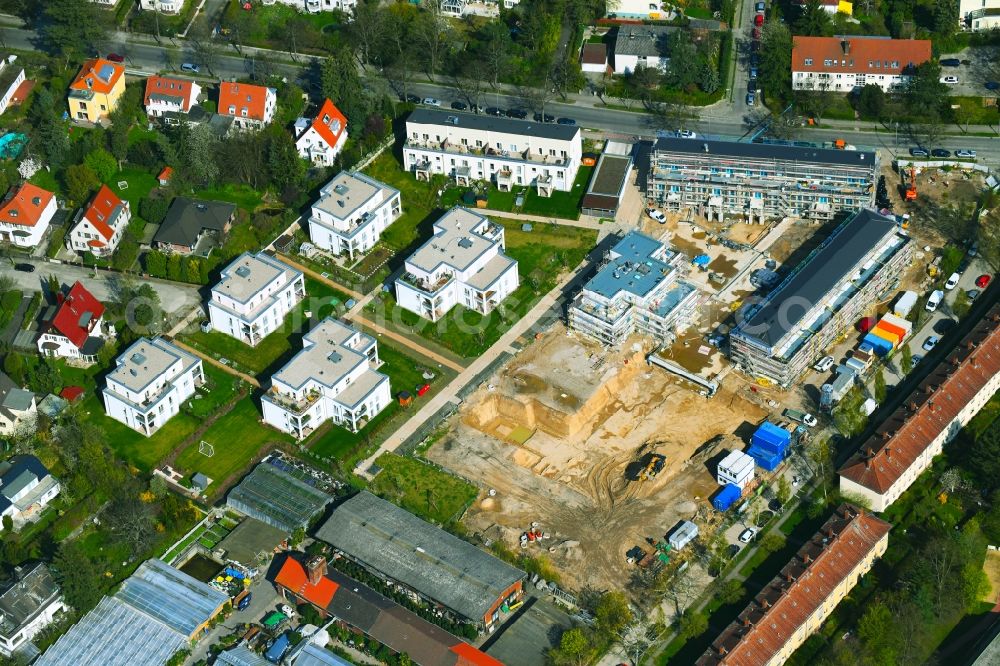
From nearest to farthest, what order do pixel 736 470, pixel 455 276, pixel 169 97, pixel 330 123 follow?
pixel 736 470 → pixel 455 276 → pixel 330 123 → pixel 169 97

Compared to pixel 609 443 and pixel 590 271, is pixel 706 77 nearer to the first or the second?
pixel 590 271

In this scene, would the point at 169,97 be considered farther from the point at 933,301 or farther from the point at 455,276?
the point at 933,301

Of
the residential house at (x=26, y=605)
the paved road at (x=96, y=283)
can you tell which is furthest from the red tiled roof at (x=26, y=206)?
the residential house at (x=26, y=605)

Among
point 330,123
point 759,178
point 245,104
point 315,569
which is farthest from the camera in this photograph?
point 245,104

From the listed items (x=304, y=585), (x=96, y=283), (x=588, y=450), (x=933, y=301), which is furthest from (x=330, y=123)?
(x=933, y=301)

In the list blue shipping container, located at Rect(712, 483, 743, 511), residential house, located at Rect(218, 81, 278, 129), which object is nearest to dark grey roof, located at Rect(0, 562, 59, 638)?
blue shipping container, located at Rect(712, 483, 743, 511)

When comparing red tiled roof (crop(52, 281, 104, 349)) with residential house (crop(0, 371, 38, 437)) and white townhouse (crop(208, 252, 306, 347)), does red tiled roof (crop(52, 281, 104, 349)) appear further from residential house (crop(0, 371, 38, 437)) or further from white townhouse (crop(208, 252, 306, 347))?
white townhouse (crop(208, 252, 306, 347))

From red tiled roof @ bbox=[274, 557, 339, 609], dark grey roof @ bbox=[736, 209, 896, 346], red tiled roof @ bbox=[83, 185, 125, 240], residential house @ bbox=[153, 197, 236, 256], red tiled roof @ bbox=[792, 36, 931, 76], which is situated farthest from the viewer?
red tiled roof @ bbox=[792, 36, 931, 76]
